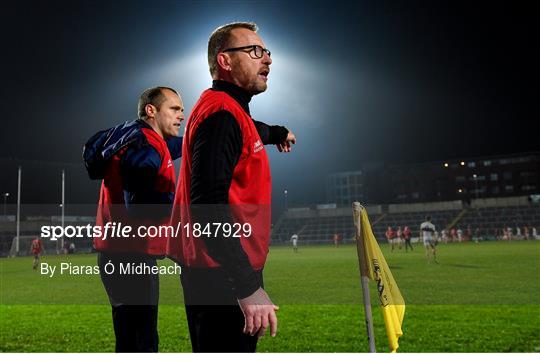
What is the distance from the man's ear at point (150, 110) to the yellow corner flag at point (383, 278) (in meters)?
1.76

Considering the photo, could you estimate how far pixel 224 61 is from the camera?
8.82ft

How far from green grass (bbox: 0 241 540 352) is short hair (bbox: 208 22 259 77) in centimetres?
171

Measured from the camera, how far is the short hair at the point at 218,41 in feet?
8.78

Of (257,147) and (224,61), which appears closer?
(257,147)

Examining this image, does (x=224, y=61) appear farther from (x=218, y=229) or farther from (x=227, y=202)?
(x=218, y=229)

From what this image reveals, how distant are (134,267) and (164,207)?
548 mm

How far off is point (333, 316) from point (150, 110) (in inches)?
255

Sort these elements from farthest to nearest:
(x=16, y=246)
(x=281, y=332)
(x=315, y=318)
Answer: (x=16, y=246), (x=315, y=318), (x=281, y=332)

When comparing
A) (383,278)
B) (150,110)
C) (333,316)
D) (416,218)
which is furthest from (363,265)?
(416,218)

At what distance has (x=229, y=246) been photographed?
7.11 feet

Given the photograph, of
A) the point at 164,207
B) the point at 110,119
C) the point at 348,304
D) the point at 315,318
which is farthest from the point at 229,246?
the point at 110,119

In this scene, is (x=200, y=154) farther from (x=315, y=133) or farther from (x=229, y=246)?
(x=315, y=133)

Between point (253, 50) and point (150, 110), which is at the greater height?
point (253, 50)

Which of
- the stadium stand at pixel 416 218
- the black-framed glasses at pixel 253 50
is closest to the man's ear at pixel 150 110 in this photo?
the black-framed glasses at pixel 253 50
